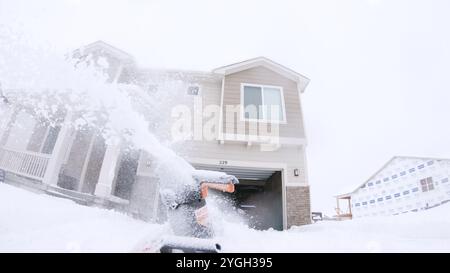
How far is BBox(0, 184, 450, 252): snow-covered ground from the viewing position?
114 inches

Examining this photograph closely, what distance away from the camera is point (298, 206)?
330 inches

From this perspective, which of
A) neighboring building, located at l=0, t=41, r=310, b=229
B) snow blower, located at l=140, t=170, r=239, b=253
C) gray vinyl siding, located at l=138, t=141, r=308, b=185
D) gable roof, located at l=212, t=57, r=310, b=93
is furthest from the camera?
gable roof, located at l=212, t=57, r=310, b=93

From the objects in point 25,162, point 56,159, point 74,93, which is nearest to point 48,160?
point 56,159

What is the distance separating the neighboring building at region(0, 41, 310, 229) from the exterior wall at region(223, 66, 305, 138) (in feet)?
0.12

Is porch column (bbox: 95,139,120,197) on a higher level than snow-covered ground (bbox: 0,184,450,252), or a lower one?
higher

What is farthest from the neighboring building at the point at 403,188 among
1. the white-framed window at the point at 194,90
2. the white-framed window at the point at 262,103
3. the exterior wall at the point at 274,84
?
the white-framed window at the point at 194,90

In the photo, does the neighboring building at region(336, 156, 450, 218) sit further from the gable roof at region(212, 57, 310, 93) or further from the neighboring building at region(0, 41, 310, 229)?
the gable roof at region(212, 57, 310, 93)

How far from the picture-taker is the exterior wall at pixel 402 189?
17391 millimetres

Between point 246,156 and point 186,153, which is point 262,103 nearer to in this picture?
point 246,156

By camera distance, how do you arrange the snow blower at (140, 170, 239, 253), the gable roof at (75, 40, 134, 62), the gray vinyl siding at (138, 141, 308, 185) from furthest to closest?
the gable roof at (75, 40, 134, 62), the gray vinyl siding at (138, 141, 308, 185), the snow blower at (140, 170, 239, 253)

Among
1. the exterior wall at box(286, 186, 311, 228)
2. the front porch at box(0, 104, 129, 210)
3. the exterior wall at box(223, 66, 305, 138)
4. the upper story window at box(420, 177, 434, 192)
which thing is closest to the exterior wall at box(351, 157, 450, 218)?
the upper story window at box(420, 177, 434, 192)

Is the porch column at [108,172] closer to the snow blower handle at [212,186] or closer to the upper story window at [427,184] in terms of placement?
the snow blower handle at [212,186]
